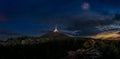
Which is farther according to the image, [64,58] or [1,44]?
[1,44]

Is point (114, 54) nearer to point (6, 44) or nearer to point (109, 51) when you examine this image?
point (109, 51)

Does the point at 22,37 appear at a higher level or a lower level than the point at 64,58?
higher

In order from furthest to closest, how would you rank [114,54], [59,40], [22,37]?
[22,37]
[59,40]
[114,54]

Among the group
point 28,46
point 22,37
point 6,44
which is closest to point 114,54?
point 28,46

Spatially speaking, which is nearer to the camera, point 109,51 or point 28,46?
point 109,51

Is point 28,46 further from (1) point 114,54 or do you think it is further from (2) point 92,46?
(1) point 114,54

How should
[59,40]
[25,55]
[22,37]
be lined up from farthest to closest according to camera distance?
[22,37] → [59,40] → [25,55]

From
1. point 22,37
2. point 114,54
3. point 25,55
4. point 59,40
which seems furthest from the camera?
point 22,37

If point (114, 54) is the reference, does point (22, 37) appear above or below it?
above

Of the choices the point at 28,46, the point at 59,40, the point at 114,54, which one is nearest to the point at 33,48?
the point at 28,46
